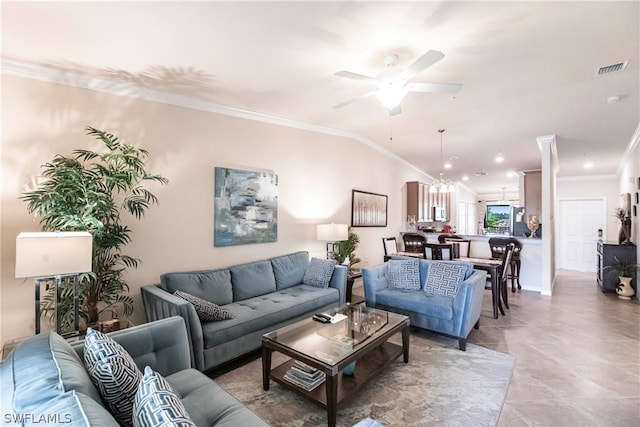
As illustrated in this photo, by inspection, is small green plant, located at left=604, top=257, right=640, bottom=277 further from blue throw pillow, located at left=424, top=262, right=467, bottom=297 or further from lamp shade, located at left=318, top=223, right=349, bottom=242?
lamp shade, located at left=318, top=223, right=349, bottom=242

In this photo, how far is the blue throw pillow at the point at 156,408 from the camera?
3.12ft

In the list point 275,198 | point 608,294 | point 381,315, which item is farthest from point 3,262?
point 608,294

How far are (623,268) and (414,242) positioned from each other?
11.5 feet

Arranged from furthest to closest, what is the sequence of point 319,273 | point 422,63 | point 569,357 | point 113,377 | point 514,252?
point 514,252 → point 319,273 → point 569,357 → point 422,63 → point 113,377

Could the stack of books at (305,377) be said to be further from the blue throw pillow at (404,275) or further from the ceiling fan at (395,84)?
the ceiling fan at (395,84)

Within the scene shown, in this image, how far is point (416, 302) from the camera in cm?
338

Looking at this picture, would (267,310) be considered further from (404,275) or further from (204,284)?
(404,275)

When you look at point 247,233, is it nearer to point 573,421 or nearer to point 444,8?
point 444,8

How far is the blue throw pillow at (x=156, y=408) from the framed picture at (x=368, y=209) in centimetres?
475

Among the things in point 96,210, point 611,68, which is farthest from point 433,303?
point 96,210

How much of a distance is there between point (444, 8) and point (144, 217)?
129 inches

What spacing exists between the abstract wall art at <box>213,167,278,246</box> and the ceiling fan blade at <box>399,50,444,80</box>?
2370mm

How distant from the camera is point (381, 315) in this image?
2996 mm

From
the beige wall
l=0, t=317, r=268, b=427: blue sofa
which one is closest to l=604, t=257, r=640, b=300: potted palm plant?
the beige wall
